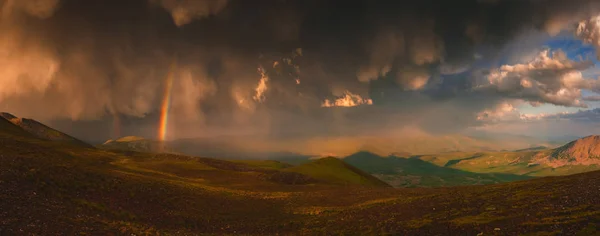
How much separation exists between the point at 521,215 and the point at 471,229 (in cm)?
643

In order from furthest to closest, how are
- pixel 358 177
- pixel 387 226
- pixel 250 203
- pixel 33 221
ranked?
pixel 358 177
pixel 250 203
pixel 387 226
pixel 33 221

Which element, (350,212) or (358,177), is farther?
(358,177)

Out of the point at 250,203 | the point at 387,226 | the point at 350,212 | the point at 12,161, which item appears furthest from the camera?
the point at 250,203

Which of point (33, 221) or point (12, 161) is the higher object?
point (12, 161)

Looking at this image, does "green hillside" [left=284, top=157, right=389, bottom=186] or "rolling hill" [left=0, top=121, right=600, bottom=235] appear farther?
"green hillside" [left=284, top=157, right=389, bottom=186]

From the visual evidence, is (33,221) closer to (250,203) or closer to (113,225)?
(113,225)

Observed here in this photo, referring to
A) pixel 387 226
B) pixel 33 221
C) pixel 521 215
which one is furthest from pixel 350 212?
pixel 33 221

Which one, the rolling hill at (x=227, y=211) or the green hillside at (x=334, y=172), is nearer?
the rolling hill at (x=227, y=211)

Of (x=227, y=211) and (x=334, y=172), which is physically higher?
(x=334, y=172)

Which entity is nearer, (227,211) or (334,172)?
(227,211)

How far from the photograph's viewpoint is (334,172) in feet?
558

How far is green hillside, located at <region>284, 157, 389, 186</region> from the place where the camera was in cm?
15338

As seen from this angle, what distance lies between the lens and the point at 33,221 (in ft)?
96.4

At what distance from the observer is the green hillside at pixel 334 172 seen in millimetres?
153375
